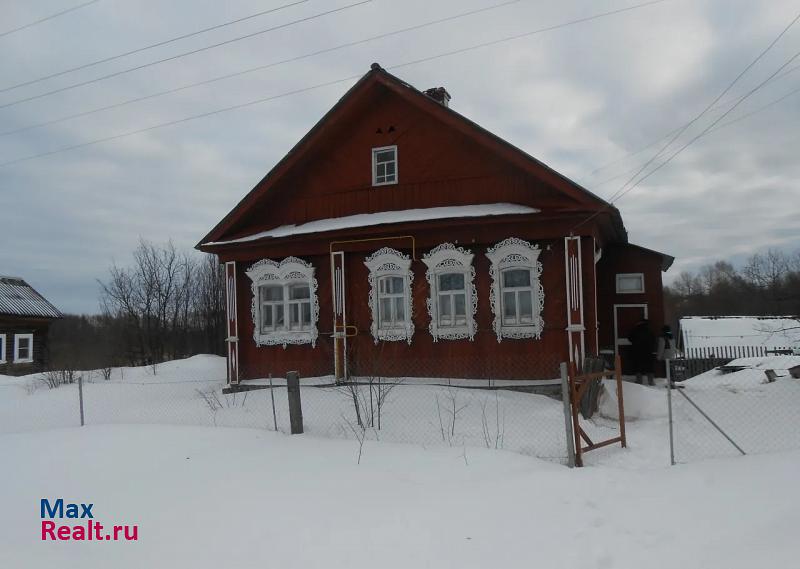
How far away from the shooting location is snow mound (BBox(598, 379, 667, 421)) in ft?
33.9

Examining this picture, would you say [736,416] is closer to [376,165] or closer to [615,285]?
[615,285]

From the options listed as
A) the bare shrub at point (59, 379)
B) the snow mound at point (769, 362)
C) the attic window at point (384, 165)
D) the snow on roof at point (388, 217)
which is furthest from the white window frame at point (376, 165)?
the bare shrub at point (59, 379)

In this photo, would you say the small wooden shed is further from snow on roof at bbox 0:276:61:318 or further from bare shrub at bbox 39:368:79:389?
bare shrub at bbox 39:368:79:389

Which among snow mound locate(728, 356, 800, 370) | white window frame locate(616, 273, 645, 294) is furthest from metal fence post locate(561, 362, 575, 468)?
snow mound locate(728, 356, 800, 370)

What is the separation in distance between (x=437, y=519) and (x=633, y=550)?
1.57 m

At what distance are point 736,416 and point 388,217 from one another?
7417 mm

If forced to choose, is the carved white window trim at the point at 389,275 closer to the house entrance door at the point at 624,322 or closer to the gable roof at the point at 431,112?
the gable roof at the point at 431,112

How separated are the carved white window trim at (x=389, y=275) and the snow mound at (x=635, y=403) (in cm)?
414

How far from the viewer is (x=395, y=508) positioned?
5.50 metres

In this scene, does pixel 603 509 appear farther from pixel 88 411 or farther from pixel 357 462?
pixel 88 411

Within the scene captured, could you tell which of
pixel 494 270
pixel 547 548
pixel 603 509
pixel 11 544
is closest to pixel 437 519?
pixel 547 548

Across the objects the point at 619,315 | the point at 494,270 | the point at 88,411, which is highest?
the point at 494,270

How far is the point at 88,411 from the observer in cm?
1280

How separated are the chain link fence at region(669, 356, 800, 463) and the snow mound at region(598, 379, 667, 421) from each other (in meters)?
0.26
